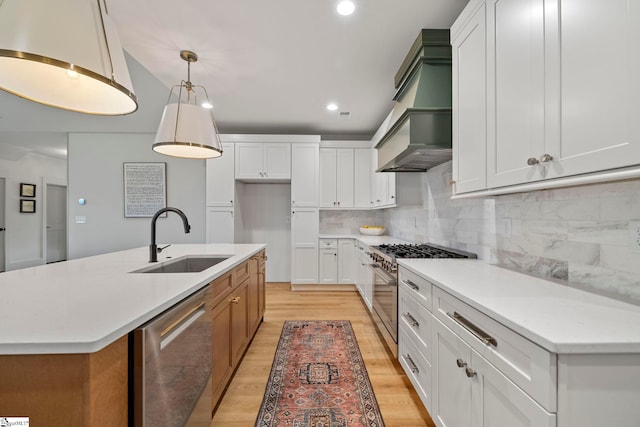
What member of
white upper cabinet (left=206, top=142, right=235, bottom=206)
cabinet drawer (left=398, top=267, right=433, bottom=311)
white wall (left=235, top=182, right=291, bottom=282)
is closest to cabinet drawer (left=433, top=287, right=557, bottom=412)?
cabinet drawer (left=398, top=267, right=433, bottom=311)

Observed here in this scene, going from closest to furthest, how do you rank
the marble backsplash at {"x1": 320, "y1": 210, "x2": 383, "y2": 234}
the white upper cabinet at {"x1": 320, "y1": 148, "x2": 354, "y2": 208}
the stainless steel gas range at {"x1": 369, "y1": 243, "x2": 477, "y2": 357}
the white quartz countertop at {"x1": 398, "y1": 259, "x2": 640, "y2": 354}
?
the white quartz countertop at {"x1": 398, "y1": 259, "x2": 640, "y2": 354} < the stainless steel gas range at {"x1": 369, "y1": 243, "x2": 477, "y2": 357} < the white upper cabinet at {"x1": 320, "y1": 148, "x2": 354, "y2": 208} < the marble backsplash at {"x1": 320, "y1": 210, "x2": 383, "y2": 234}

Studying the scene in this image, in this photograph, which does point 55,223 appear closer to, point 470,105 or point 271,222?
point 271,222

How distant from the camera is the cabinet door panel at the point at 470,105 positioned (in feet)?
4.89

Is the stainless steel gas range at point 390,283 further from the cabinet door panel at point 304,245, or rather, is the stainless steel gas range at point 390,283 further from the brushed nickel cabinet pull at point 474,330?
the cabinet door panel at point 304,245

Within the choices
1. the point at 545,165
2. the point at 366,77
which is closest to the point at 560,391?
the point at 545,165

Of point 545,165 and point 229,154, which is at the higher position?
point 229,154

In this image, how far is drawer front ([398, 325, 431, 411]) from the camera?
1528 mm

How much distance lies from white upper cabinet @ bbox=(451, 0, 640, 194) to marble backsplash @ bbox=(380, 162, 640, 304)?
12.2 inches

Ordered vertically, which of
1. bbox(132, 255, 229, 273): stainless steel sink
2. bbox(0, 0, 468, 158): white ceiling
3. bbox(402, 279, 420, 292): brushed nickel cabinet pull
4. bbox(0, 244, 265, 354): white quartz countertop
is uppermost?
bbox(0, 0, 468, 158): white ceiling

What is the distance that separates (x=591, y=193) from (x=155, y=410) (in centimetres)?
202

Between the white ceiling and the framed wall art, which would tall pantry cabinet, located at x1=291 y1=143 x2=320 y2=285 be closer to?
the white ceiling

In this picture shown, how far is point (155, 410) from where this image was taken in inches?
37.4

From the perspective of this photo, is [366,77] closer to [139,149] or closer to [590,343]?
[590,343]

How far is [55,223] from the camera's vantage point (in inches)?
286
